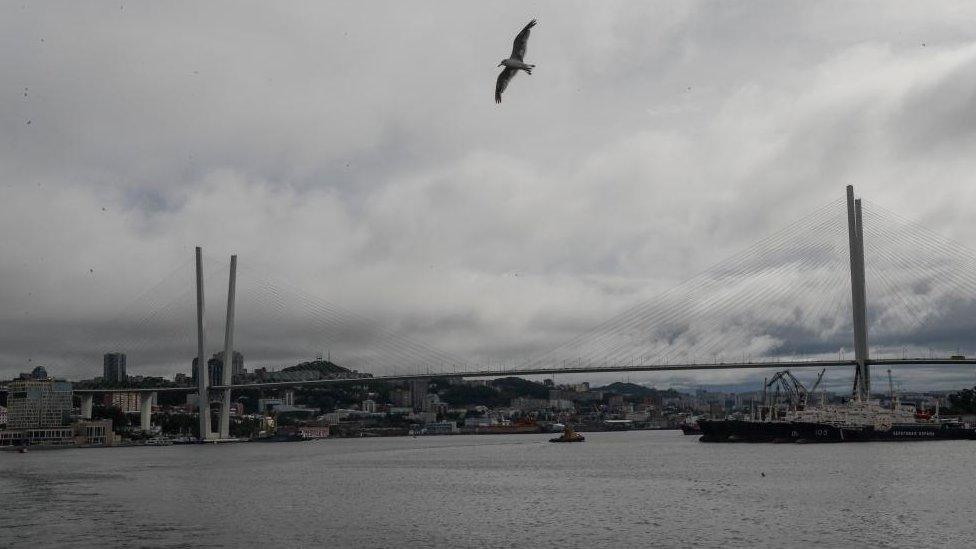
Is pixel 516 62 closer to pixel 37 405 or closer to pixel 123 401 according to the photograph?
pixel 37 405

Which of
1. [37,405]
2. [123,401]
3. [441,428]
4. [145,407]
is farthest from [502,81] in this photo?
[123,401]

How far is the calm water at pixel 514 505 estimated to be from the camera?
23.4m

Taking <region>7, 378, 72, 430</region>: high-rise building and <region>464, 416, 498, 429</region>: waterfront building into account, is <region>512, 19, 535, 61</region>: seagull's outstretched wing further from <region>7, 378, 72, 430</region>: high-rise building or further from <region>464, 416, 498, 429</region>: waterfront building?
<region>464, 416, 498, 429</region>: waterfront building

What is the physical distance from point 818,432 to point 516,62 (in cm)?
6313

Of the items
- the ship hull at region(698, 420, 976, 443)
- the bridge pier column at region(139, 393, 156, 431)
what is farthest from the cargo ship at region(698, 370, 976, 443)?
the bridge pier column at region(139, 393, 156, 431)

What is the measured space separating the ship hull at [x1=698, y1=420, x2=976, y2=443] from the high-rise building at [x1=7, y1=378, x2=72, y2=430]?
74.3 meters

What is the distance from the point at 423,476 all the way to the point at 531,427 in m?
112

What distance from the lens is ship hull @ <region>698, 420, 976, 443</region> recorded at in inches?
2867

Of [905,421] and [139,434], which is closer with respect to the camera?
[905,421]

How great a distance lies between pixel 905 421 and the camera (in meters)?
76.9

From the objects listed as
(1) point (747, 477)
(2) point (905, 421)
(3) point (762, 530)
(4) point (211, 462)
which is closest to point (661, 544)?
(3) point (762, 530)

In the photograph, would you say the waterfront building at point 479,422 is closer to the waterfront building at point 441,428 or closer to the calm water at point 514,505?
the waterfront building at point 441,428

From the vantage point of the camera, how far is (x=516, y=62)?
16.6 meters

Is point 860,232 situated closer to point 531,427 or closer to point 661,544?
point 661,544
